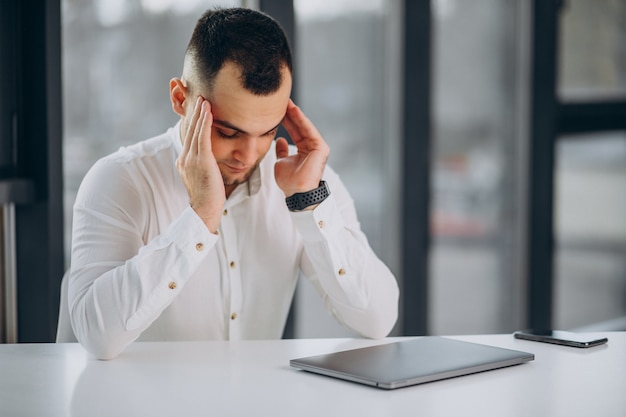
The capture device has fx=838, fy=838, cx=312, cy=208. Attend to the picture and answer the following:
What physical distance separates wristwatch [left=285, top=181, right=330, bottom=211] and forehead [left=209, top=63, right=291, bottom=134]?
6.4 inches

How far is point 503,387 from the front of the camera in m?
1.26

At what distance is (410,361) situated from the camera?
136cm

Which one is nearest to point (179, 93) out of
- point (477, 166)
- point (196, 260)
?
point (196, 260)

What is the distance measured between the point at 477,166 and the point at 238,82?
2.06 meters

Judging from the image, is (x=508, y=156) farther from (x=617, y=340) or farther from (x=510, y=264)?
(x=617, y=340)

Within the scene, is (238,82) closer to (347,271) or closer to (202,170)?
(202,170)

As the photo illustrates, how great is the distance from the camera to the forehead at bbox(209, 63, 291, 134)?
1.73 metres

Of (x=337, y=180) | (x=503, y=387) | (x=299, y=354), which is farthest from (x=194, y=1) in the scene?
(x=503, y=387)

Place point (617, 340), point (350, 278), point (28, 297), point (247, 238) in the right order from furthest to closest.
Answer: point (28, 297) → point (247, 238) → point (350, 278) → point (617, 340)

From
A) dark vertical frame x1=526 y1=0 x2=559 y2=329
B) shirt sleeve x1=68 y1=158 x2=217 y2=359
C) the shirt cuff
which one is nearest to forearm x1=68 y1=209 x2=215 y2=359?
shirt sleeve x1=68 y1=158 x2=217 y2=359

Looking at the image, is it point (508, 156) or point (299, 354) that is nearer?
point (299, 354)

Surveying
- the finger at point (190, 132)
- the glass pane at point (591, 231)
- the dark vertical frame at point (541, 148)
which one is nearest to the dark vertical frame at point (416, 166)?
the dark vertical frame at point (541, 148)

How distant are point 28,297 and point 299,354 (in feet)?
3.74

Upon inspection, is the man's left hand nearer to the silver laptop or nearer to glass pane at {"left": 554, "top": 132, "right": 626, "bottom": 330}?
the silver laptop
